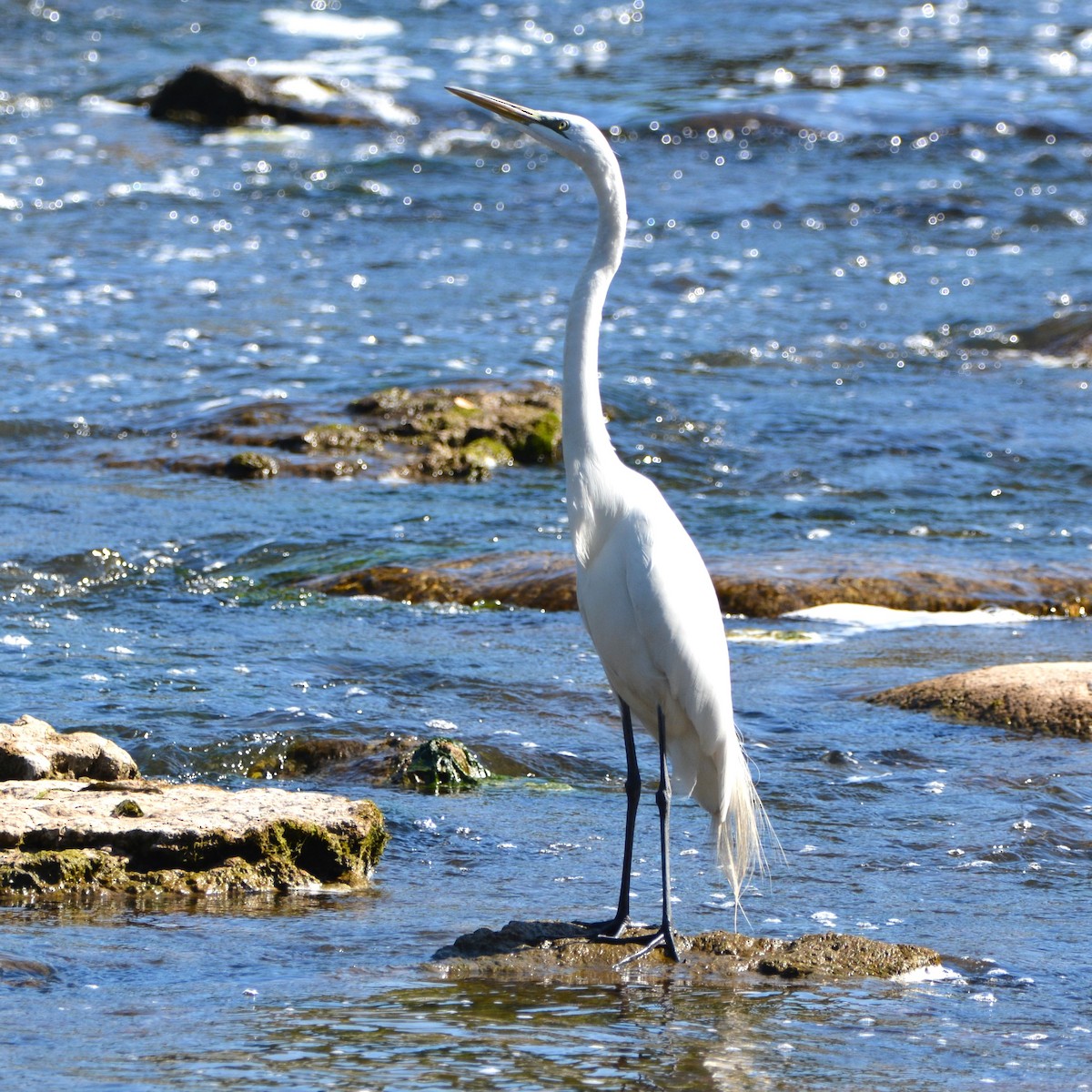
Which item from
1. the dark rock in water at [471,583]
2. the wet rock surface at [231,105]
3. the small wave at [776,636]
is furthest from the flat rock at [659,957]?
the wet rock surface at [231,105]

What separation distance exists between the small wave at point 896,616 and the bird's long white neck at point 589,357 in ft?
9.67

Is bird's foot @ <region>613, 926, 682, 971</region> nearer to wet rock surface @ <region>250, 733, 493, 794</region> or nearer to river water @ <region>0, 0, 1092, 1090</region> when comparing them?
river water @ <region>0, 0, 1092, 1090</region>

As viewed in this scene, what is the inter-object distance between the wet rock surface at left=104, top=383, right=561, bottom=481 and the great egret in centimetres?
470

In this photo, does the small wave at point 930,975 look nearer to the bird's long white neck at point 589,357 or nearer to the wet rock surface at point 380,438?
the bird's long white neck at point 589,357

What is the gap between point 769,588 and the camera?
6879mm

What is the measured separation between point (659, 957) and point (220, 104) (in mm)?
15327

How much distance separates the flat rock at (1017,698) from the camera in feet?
18.0

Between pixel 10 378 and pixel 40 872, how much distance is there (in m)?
6.67

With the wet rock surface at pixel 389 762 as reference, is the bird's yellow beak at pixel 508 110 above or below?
above

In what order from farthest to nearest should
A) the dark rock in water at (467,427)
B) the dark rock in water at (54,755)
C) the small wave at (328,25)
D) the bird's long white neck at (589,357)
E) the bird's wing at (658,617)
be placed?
the small wave at (328,25) < the dark rock in water at (467,427) < the dark rock in water at (54,755) < the bird's long white neck at (589,357) < the bird's wing at (658,617)

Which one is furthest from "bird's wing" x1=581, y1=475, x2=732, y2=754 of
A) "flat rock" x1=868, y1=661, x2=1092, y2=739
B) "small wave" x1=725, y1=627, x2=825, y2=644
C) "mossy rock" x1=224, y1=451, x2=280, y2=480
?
"mossy rock" x1=224, y1=451, x2=280, y2=480

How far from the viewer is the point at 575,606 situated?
6.83m

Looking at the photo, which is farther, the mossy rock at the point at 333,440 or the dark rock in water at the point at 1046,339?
the dark rock in water at the point at 1046,339

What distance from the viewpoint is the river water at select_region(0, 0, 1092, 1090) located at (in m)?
3.39
